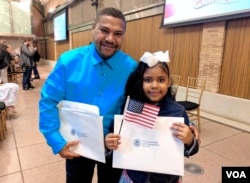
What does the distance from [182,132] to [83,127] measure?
44 cm

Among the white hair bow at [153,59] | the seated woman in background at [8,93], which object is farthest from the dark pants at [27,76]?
the white hair bow at [153,59]

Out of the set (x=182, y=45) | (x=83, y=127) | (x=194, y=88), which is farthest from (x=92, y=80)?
(x=182, y=45)

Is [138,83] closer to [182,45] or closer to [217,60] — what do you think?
[217,60]

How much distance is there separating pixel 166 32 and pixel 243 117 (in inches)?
102

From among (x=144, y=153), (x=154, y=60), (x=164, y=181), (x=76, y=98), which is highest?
(x=154, y=60)

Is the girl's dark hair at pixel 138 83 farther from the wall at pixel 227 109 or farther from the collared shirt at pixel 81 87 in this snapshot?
the wall at pixel 227 109

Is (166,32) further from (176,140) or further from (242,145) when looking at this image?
(176,140)

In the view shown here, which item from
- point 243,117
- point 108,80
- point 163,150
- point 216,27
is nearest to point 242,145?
point 243,117

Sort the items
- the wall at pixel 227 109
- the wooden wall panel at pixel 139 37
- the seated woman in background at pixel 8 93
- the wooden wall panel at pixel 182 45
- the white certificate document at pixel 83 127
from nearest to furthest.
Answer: the white certificate document at pixel 83 127
the wall at pixel 227 109
the seated woman in background at pixel 8 93
the wooden wall panel at pixel 182 45
the wooden wall panel at pixel 139 37

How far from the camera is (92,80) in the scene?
958mm

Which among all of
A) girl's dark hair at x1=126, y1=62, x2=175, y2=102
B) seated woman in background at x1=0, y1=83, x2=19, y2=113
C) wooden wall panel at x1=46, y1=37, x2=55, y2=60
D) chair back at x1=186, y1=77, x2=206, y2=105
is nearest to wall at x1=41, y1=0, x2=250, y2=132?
chair back at x1=186, y1=77, x2=206, y2=105

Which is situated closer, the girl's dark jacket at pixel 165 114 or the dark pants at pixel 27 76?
the girl's dark jacket at pixel 165 114

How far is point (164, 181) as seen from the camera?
1.02 m

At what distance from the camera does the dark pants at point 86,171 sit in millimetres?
1131
